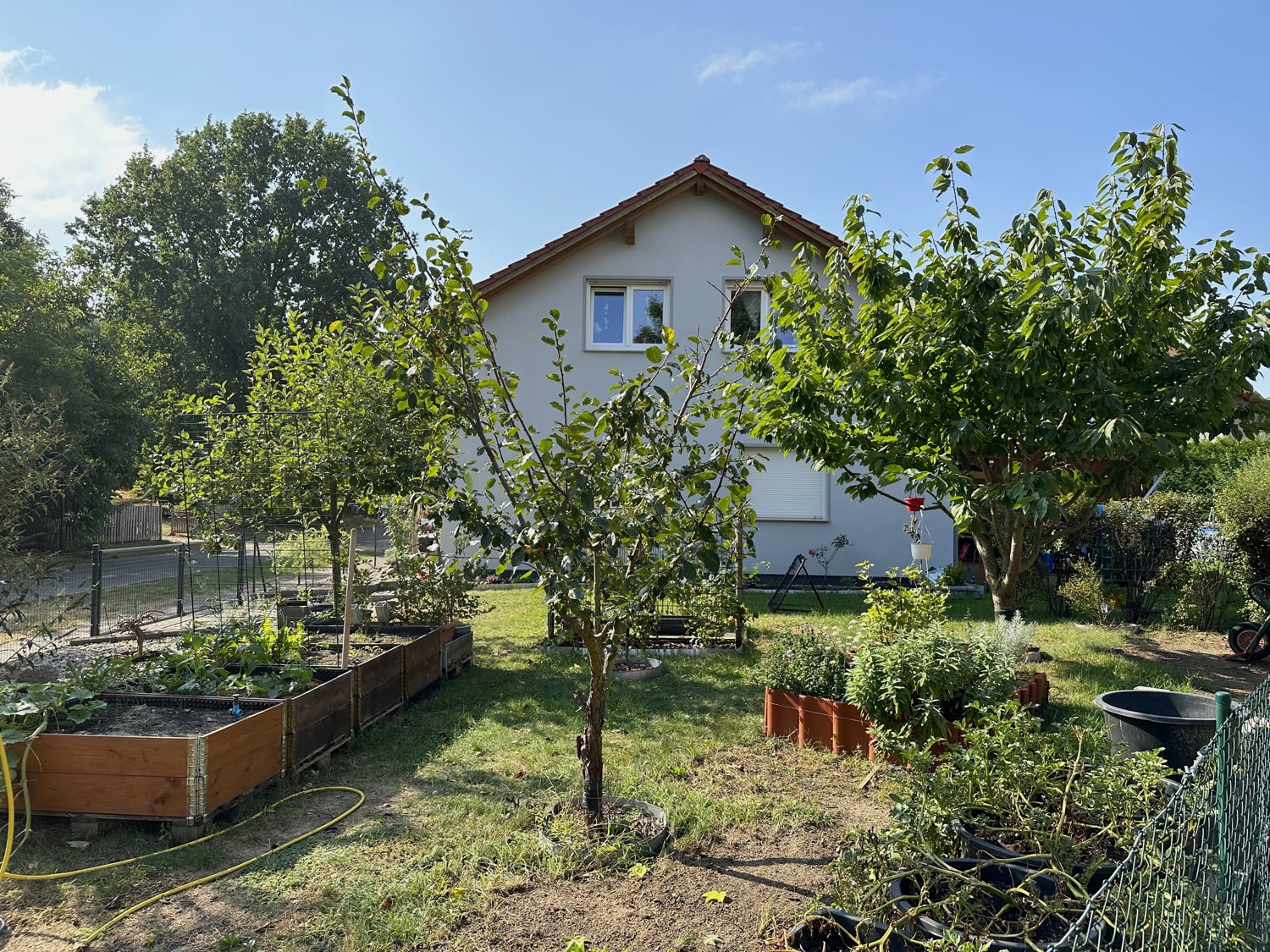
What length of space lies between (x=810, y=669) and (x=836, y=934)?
3.18 meters

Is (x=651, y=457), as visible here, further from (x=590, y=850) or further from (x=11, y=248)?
(x=11, y=248)

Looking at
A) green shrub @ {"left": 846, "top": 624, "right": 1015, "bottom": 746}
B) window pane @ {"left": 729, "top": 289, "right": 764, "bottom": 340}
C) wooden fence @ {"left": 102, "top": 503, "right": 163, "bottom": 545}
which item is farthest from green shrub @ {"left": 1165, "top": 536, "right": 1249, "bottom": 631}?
wooden fence @ {"left": 102, "top": 503, "right": 163, "bottom": 545}

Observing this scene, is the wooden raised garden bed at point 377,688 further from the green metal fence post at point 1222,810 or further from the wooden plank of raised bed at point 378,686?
the green metal fence post at point 1222,810

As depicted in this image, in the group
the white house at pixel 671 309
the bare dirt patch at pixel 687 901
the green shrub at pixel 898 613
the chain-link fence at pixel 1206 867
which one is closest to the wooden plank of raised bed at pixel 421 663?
the bare dirt patch at pixel 687 901

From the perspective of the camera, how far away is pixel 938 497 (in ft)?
24.5

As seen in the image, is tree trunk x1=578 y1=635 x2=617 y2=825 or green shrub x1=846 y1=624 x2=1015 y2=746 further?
green shrub x1=846 y1=624 x2=1015 y2=746

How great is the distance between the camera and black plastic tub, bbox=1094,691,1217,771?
16.2 feet

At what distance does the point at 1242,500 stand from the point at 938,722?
8151 millimetres

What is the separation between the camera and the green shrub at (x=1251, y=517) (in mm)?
10609

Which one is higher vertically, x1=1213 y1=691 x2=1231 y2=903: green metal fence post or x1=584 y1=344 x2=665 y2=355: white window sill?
x1=584 y1=344 x2=665 y2=355: white window sill

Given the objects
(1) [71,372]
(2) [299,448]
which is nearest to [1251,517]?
(2) [299,448]

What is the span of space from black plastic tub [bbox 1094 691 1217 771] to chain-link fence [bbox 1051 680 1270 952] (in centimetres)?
124

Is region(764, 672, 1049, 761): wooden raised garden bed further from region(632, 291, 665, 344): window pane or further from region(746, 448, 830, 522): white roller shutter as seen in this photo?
region(632, 291, 665, 344): window pane

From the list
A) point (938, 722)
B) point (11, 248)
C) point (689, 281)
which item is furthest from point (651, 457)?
point (11, 248)
